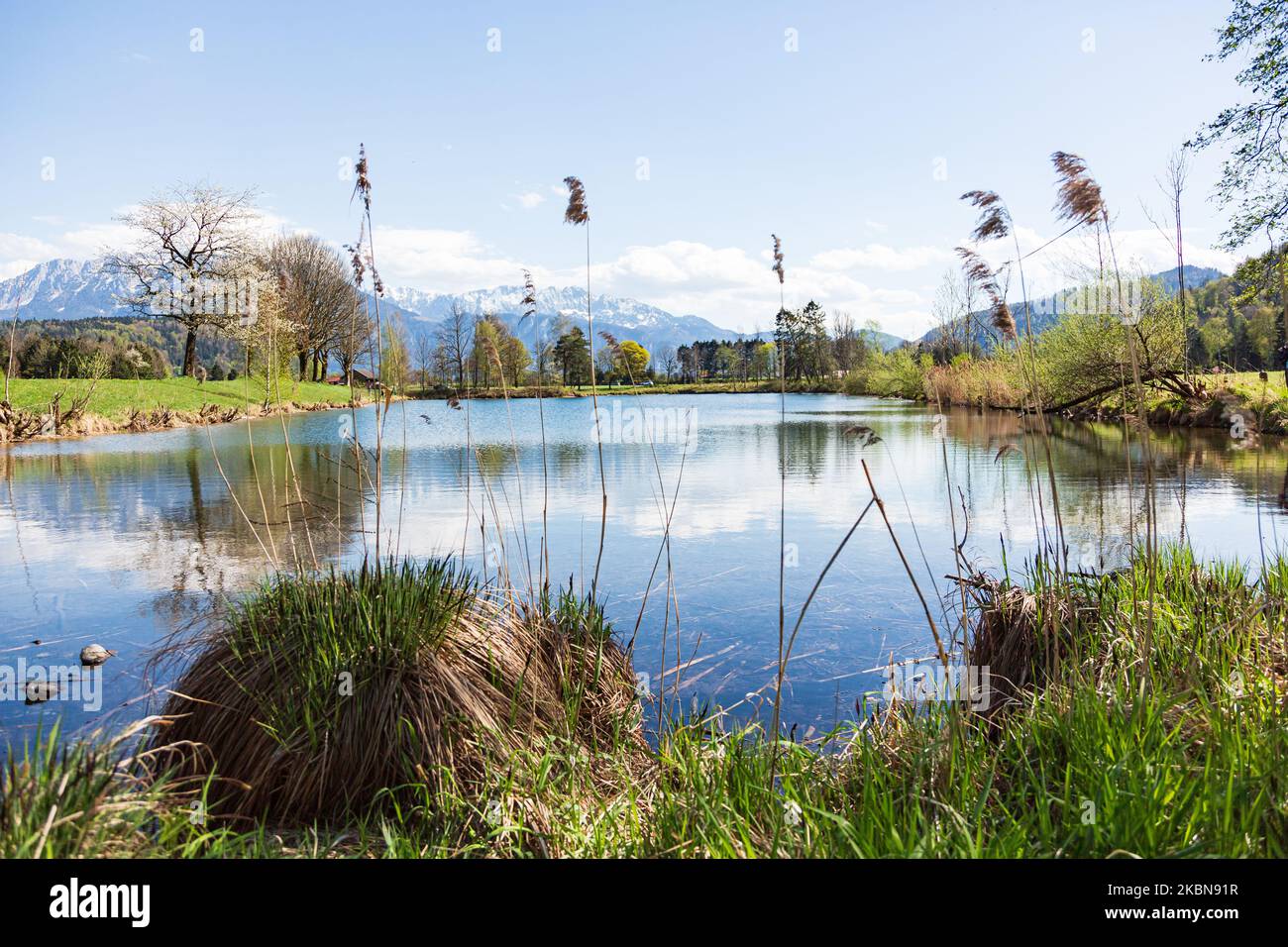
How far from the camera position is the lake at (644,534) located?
527 cm

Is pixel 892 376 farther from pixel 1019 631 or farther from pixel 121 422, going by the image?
pixel 1019 631

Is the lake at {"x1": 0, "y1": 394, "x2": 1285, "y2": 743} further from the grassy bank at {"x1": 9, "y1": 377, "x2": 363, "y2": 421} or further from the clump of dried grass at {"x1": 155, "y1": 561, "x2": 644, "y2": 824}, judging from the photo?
the grassy bank at {"x1": 9, "y1": 377, "x2": 363, "y2": 421}

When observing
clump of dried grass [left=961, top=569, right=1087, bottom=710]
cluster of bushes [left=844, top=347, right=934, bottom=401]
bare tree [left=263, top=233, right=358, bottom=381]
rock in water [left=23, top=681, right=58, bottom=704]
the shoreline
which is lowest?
rock in water [left=23, top=681, right=58, bottom=704]

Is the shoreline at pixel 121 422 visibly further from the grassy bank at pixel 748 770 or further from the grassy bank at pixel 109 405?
the grassy bank at pixel 748 770

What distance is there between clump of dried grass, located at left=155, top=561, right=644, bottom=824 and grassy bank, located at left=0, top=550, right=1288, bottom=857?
16 mm

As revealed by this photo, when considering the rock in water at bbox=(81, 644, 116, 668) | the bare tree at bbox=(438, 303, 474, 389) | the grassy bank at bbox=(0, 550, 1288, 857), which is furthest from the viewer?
the bare tree at bbox=(438, 303, 474, 389)

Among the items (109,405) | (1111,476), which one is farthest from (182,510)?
(109,405)

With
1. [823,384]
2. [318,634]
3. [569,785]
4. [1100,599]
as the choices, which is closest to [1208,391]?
[1100,599]

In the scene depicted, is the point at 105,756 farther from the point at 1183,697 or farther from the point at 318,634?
the point at 1183,697

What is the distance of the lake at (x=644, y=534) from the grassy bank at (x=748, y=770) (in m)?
0.44

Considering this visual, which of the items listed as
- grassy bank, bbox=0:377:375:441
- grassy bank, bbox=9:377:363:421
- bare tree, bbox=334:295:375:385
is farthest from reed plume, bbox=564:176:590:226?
grassy bank, bbox=9:377:363:421

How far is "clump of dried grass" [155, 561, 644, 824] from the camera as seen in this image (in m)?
3.26

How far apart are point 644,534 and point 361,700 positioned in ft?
20.3
